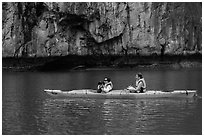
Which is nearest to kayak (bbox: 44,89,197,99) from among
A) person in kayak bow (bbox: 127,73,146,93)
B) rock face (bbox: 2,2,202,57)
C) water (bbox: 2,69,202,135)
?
person in kayak bow (bbox: 127,73,146,93)

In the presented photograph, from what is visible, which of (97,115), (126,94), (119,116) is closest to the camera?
(119,116)

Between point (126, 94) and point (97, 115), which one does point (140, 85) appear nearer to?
point (126, 94)

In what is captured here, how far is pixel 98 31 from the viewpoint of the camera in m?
42.6

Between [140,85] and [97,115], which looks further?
[140,85]

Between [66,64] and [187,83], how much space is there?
19.8 m

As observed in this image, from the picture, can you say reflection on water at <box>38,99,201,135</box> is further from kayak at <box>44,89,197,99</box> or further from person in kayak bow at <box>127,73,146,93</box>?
person in kayak bow at <box>127,73,146,93</box>

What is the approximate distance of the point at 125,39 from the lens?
144 ft

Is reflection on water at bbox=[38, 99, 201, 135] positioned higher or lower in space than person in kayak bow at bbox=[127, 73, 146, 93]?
lower

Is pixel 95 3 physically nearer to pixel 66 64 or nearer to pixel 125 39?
pixel 125 39

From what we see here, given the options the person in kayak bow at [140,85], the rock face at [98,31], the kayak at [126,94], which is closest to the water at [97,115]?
the kayak at [126,94]

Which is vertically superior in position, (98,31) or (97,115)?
(98,31)

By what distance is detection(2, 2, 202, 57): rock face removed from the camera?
140ft

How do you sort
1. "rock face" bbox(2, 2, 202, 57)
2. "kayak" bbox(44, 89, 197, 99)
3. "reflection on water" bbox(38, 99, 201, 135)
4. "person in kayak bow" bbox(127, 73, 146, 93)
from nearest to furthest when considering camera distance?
1. "reflection on water" bbox(38, 99, 201, 135)
2. "kayak" bbox(44, 89, 197, 99)
3. "person in kayak bow" bbox(127, 73, 146, 93)
4. "rock face" bbox(2, 2, 202, 57)

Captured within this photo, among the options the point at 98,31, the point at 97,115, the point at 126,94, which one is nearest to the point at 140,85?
the point at 126,94
